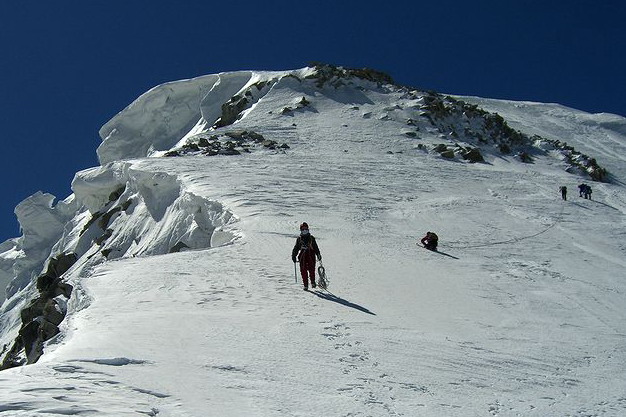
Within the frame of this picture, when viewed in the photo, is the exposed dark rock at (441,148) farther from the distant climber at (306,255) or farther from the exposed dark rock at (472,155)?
the distant climber at (306,255)

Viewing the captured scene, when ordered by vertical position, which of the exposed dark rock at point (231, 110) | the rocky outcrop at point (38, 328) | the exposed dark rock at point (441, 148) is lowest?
the rocky outcrop at point (38, 328)

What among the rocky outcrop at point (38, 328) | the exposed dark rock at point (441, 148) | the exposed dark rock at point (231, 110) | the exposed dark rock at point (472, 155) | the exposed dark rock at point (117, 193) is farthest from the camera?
the exposed dark rock at point (231, 110)

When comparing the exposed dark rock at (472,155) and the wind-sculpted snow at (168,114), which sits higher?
the wind-sculpted snow at (168,114)

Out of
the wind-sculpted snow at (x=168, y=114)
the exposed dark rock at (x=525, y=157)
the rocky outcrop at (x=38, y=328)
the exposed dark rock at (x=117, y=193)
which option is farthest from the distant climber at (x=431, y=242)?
the wind-sculpted snow at (x=168, y=114)

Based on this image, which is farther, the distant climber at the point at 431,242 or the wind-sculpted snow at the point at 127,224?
the wind-sculpted snow at the point at 127,224

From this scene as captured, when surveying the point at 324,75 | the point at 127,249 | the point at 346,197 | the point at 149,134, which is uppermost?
the point at 324,75

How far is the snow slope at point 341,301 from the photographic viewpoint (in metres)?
7.66

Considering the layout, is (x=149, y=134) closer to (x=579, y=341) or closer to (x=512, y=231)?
(x=512, y=231)

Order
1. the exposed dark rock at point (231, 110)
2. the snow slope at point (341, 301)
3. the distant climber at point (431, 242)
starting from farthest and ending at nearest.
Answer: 1. the exposed dark rock at point (231, 110)
2. the distant climber at point (431, 242)
3. the snow slope at point (341, 301)

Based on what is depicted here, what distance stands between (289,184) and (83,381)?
21920 mm

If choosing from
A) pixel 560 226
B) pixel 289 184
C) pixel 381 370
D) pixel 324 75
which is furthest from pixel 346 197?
pixel 324 75

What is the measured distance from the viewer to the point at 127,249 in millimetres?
27281

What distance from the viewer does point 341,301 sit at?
12688 millimetres

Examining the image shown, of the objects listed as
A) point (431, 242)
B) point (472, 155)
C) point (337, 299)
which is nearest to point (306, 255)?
point (337, 299)
